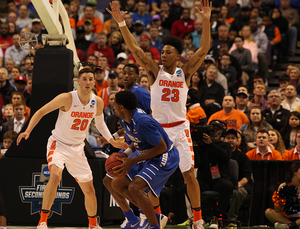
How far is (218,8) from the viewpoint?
14.3 m

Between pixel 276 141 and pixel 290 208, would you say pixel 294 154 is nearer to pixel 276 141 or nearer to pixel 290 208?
pixel 276 141

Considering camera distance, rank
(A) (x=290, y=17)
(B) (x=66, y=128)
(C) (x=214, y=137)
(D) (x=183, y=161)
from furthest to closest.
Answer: (A) (x=290, y=17)
(C) (x=214, y=137)
(B) (x=66, y=128)
(D) (x=183, y=161)

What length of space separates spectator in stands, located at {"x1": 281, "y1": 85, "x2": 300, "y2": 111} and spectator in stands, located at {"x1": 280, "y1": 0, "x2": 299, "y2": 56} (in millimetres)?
4091

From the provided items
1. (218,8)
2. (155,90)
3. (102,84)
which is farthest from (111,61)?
(155,90)

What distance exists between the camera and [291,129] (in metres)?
9.02

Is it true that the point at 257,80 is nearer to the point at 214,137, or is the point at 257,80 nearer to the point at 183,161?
the point at 214,137

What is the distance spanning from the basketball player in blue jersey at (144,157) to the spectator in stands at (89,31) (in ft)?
30.1

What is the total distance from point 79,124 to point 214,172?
2351 millimetres

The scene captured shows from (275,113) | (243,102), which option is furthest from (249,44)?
(275,113)

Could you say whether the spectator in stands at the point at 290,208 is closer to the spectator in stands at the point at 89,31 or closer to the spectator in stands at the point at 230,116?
the spectator in stands at the point at 230,116

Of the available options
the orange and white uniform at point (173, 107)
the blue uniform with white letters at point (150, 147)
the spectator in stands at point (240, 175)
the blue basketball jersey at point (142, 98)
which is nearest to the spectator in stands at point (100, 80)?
the spectator in stands at point (240, 175)

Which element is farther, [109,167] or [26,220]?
[26,220]

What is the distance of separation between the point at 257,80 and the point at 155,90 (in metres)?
5.54

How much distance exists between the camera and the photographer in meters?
6.97
